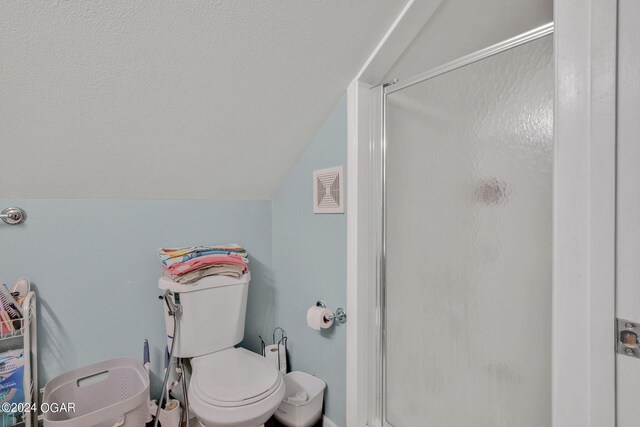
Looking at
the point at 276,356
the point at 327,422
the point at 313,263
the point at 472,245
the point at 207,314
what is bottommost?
the point at 327,422

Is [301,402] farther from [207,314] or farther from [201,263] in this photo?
[201,263]

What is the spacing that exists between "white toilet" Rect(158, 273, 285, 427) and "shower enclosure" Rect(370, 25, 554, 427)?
0.53 meters

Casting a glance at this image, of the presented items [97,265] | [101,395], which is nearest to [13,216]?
[97,265]

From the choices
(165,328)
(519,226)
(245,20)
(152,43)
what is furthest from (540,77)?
(165,328)

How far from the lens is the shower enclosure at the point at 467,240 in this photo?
975 mm

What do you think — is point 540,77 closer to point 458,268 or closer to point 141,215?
point 458,268

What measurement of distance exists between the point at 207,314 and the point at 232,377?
34 centimetres

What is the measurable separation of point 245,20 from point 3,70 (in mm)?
762

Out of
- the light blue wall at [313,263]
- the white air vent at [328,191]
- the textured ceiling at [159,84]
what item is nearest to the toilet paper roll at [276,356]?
the light blue wall at [313,263]

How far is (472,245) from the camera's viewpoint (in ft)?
3.68

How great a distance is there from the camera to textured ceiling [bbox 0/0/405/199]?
99cm

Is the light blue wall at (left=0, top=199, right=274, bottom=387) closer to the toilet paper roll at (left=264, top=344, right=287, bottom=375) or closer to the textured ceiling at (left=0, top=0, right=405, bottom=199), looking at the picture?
the textured ceiling at (left=0, top=0, right=405, bottom=199)

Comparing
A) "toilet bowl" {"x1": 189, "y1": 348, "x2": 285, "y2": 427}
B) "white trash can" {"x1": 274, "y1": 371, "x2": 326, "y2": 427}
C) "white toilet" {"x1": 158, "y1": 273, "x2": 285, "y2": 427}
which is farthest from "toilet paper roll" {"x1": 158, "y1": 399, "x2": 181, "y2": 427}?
"white trash can" {"x1": 274, "y1": 371, "x2": 326, "y2": 427}

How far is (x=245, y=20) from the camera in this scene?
109cm
